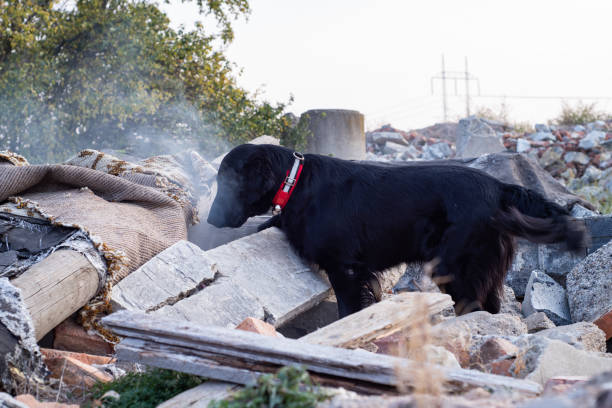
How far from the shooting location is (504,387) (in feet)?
6.52

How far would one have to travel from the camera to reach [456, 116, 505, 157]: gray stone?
12070 mm

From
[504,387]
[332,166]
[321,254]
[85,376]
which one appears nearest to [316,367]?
[504,387]

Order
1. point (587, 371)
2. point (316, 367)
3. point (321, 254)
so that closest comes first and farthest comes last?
point (316, 367)
point (587, 371)
point (321, 254)

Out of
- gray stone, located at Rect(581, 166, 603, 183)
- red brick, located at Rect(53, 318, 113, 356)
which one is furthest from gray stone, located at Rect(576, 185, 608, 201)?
red brick, located at Rect(53, 318, 113, 356)

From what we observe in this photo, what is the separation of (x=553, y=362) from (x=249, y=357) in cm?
132

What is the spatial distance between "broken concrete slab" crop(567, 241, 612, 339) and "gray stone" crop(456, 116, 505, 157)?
708 centimetres

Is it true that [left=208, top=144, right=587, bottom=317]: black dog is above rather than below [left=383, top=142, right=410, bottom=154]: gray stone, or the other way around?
above

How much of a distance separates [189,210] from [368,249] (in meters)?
1.74

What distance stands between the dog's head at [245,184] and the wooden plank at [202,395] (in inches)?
87.9

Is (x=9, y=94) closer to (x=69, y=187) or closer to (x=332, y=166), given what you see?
(x=69, y=187)

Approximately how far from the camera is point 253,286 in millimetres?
4254

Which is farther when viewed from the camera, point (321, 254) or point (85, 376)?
point (321, 254)

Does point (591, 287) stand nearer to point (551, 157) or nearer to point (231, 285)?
point (231, 285)

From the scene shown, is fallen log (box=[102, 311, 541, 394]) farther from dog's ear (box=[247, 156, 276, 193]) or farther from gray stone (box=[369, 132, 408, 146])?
gray stone (box=[369, 132, 408, 146])
